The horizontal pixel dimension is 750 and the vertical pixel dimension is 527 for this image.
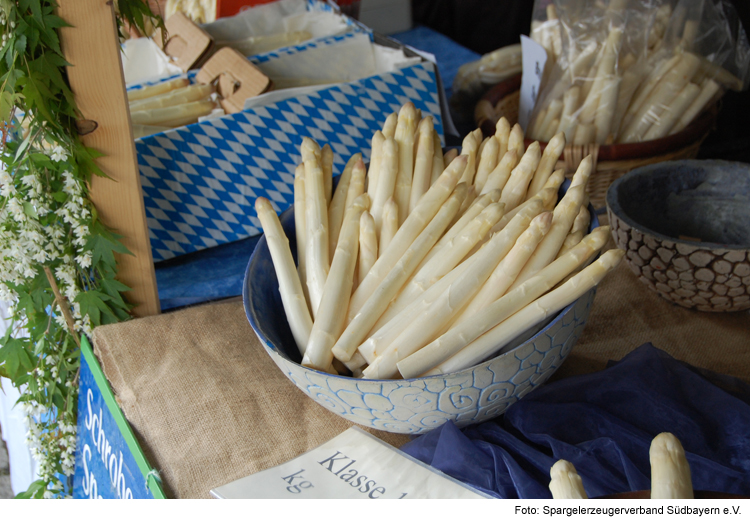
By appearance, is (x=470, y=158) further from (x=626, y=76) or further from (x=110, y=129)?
(x=626, y=76)

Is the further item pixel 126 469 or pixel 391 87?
pixel 391 87

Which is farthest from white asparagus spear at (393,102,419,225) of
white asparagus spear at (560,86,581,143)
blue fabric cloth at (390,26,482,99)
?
blue fabric cloth at (390,26,482,99)

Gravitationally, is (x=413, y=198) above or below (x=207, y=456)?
above

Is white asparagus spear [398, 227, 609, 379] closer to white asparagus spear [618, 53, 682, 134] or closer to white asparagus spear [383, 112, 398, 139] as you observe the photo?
white asparagus spear [383, 112, 398, 139]

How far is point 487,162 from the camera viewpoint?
607 millimetres

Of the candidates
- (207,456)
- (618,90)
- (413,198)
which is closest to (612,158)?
(618,90)

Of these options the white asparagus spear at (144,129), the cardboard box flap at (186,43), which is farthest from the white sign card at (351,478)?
the cardboard box flap at (186,43)

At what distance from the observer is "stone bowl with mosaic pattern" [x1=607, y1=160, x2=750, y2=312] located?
597 millimetres

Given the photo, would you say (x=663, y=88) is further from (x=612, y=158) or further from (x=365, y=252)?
(x=365, y=252)

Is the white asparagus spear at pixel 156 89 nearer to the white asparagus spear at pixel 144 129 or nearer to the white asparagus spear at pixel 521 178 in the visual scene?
the white asparagus spear at pixel 144 129

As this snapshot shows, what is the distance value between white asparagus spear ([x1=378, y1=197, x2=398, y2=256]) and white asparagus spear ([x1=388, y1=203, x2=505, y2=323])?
0.05 meters

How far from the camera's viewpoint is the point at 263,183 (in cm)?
89

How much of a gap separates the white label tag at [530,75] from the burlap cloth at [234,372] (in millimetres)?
409

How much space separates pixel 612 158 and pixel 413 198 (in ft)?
1.36
